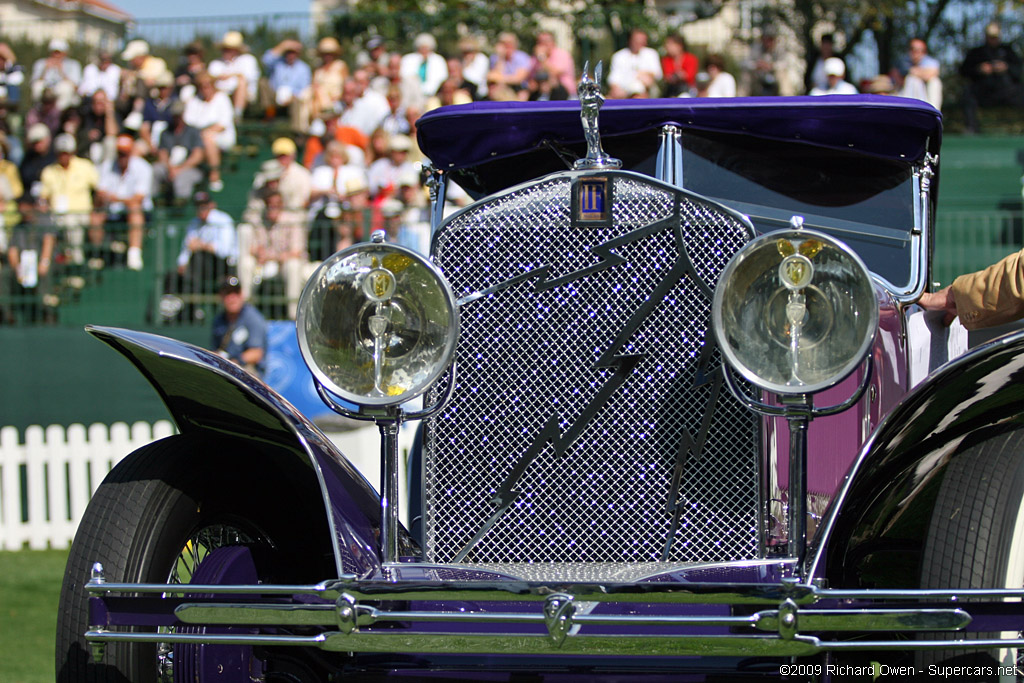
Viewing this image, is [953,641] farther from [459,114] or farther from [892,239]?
[459,114]

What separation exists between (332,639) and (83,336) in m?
8.93

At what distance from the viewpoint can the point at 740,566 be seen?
279 centimetres

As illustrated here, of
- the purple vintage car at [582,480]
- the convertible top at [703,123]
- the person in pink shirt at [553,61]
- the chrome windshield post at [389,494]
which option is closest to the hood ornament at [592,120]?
the purple vintage car at [582,480]

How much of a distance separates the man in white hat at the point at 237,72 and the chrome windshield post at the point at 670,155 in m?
10.3

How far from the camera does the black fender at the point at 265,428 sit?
112 inches

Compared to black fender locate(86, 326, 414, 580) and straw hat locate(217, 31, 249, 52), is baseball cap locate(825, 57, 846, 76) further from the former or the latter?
black fender locate(86, 326, 414, 580)

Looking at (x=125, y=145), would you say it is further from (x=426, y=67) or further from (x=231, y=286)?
(x=231, y=286)

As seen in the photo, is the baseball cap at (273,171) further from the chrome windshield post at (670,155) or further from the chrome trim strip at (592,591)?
the chrome trim strip at (592,591)

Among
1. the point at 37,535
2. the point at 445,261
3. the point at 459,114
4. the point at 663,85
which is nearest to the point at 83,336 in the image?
the point at 37,535

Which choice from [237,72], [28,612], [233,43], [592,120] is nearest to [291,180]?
[237,72]

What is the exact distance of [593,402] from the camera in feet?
9.96

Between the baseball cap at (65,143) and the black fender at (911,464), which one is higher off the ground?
the baseball cap at (65,143)

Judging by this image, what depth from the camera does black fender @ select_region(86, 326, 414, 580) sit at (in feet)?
9.36

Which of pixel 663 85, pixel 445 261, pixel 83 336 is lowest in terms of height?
pixel 83 336
